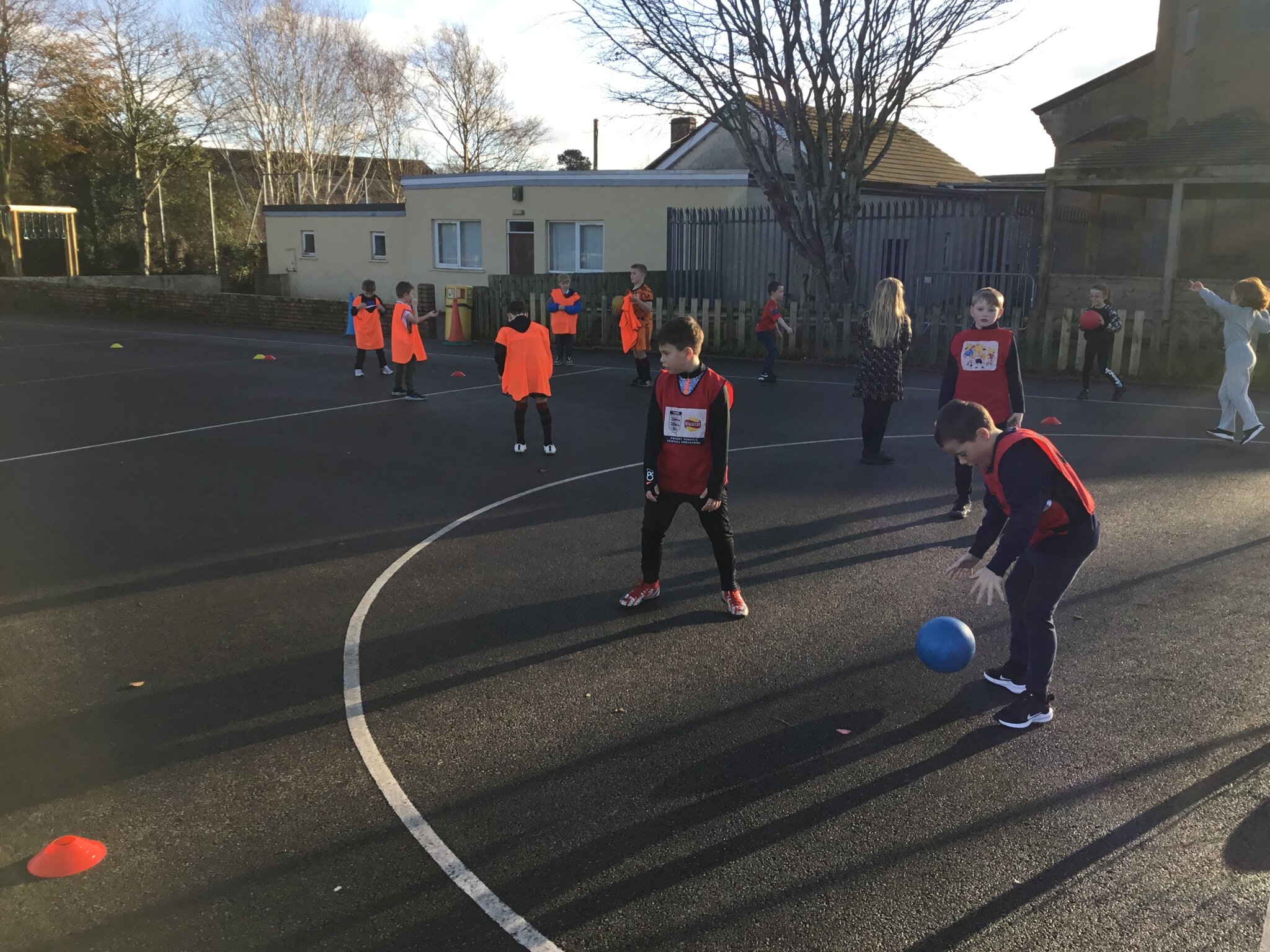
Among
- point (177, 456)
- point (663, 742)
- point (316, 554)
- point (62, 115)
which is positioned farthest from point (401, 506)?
point (62, 115)

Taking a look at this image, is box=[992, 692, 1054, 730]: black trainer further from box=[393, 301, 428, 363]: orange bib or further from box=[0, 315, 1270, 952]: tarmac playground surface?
box=[393, 301, 428, 363]: orange bib

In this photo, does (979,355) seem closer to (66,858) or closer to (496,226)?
(66,858)

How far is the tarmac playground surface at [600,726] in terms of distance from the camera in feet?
11.3

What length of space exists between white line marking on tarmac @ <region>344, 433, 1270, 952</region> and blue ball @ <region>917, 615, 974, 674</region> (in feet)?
6.66

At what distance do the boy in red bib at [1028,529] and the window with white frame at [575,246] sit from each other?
A: 911 inches

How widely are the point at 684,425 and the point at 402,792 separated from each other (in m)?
2.72

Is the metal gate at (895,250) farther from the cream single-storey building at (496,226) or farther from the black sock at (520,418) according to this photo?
the black sock at (520,418)

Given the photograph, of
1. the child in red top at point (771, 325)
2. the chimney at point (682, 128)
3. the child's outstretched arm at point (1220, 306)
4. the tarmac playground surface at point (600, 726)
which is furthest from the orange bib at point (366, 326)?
the chimney at point (682, 128)

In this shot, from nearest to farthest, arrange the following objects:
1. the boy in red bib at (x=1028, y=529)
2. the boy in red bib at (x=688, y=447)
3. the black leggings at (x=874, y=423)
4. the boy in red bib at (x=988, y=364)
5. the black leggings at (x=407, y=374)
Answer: the boy in red bib at (x=1028, y=529)
the boy in red bib at (x=688, y=447)
the boy in red bib at (x=988, y=364)
the black leggings at (x=874, y=423)
the black leggings at (x=407, y=374)

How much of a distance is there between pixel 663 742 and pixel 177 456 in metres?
8.34

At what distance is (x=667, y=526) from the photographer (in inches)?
243

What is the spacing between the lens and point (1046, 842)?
3.78 metres

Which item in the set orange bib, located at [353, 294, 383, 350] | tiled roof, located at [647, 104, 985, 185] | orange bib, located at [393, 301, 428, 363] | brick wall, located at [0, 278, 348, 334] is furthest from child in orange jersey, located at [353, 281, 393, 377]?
tiled roof, located at [647, 104, 985, 185]

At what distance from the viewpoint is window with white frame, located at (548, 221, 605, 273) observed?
27.0 metres
